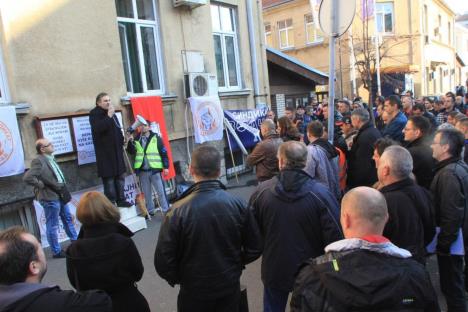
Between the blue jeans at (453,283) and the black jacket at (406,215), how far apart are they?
0.66 m

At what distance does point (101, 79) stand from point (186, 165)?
2.66m

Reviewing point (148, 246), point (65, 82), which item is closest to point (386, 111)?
point (148, 246)

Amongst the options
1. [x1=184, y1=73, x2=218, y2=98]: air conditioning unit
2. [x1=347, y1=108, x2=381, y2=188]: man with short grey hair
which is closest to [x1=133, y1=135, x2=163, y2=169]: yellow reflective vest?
[x1=184, y1=73, x2=218, y2=98]: air conditioning unit

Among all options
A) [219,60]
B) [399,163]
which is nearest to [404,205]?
[399,163]

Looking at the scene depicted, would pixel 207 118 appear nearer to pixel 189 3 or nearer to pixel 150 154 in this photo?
pixel 150 154

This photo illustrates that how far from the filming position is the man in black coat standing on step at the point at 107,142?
5992 millimetres

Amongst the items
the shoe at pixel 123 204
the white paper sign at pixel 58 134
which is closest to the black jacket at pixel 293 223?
the shoe at pixel 123 204

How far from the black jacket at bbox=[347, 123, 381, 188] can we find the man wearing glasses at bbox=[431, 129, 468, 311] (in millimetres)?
1388

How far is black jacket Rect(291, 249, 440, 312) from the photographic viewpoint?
153cm

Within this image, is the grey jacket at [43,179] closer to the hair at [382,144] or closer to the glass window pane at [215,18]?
the hair at [382,144]

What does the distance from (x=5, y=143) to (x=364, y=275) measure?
5.16m

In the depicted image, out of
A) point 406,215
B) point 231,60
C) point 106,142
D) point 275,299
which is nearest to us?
point 406,215

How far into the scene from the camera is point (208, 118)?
27.9 ft

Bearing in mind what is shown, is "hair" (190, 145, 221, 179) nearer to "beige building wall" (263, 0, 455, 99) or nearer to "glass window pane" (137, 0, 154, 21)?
"glass window pane" (137, 0, 154, 21)
